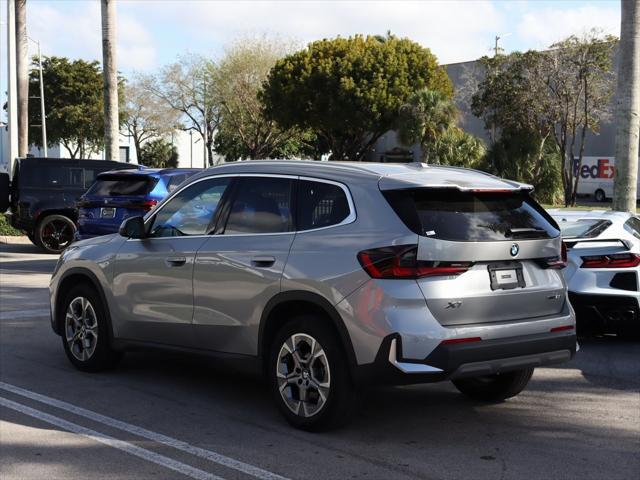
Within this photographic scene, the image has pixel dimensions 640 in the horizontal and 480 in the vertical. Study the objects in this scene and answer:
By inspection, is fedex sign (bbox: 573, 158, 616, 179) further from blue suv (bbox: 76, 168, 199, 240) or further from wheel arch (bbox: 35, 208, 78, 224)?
blue suv (bbox: 76, 168, 199, 240)

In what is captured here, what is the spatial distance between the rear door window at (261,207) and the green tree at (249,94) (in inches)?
1960

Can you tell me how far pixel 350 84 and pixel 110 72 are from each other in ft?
84.9

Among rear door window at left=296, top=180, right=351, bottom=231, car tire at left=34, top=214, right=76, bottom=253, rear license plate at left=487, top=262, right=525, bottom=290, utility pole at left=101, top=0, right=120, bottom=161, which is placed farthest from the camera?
utility pole at left=101, top=0, right=120, bottom=161

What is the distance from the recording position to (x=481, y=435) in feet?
18.5

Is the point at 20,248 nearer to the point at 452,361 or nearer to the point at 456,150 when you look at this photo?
the point at 452,361

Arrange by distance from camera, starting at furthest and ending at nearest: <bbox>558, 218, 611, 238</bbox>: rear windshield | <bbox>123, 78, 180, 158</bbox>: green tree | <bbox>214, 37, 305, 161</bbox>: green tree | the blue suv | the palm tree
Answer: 1. <bbox>123, 78, 180, 158</bbox>: green tree
2. <bbox>214, 37, 305, 161</bbox>: green tree
3. the palm tree
4. the blue suv
5. <bbox>558, 218, 611, 238</bbox>: rear windshield

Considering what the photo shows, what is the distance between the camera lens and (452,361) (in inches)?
198

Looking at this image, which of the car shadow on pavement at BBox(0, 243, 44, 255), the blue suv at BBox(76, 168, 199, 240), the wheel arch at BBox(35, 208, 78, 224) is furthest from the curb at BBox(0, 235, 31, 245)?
the blue suv at BBox(76, 168, 199, 240)

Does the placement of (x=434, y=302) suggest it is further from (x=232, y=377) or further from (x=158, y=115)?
(x=158, y=115)

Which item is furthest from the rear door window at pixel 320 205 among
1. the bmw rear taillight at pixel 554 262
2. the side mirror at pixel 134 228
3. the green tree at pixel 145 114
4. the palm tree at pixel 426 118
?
the green tree at pixel 145 114

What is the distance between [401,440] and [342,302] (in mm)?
1053

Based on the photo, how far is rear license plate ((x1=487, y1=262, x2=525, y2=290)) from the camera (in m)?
5.30

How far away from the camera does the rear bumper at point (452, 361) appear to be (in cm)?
500

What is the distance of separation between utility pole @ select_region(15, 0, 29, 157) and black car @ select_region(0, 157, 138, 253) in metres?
10.3
